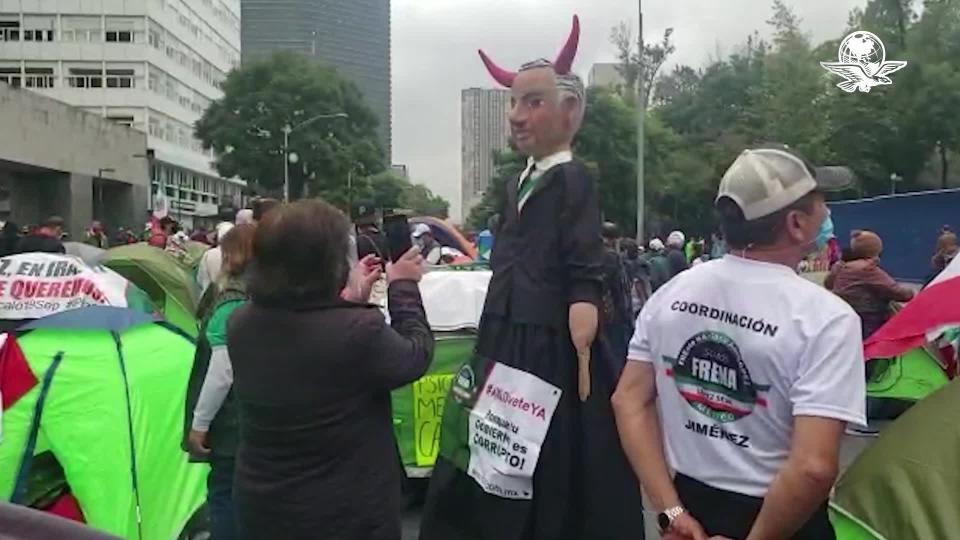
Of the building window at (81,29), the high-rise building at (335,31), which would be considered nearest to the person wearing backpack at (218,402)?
the building window at (81,29)

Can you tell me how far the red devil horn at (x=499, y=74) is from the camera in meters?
3.83

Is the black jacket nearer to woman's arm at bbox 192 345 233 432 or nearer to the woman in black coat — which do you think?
the woman in black coat

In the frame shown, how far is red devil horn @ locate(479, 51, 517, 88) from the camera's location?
3.83m

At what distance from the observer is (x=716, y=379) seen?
234 centimetres

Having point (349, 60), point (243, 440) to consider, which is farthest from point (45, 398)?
point (349, 60)

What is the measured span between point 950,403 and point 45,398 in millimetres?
3558

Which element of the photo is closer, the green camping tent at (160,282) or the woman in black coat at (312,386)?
the woman in black coat at (312,386)

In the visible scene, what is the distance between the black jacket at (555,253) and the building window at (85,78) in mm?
62592

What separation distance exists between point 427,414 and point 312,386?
316cm

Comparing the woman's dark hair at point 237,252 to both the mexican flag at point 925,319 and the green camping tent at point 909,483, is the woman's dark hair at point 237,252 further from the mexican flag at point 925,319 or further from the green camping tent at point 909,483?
the green camping tent at point 909,483

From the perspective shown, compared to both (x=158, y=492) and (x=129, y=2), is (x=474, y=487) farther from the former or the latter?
(x=129, y=2)

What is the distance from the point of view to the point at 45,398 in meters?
4.50

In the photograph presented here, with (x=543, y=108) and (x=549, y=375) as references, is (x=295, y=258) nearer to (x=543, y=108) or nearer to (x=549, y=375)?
(x=549, y=375)

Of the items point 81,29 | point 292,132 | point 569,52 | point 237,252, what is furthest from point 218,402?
point 81,29
